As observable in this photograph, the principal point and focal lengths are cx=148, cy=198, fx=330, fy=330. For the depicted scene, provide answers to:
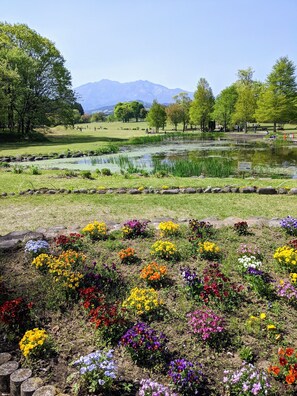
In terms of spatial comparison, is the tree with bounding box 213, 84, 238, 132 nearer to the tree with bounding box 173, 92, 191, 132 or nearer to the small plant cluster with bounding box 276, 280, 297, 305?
the tree with bounding box 173, 92, 191, 132

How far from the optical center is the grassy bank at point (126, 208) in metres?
10.1

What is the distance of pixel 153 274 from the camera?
5.38 m

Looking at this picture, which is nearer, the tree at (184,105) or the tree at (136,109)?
the tree at (184,105)

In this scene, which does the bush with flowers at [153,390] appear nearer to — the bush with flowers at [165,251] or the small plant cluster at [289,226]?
the bush with flowers at [165,251]

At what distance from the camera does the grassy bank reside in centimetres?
1007

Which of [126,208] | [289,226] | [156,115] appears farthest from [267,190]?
[156,115]

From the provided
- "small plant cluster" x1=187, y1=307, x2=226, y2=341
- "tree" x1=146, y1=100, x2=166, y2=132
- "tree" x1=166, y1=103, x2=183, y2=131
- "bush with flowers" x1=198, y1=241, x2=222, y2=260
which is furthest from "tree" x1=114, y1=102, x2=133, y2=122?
"small plant cluster" x1=187, y1=307, x2=226, y2=341

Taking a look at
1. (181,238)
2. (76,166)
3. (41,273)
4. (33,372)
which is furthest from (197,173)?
(33,372)

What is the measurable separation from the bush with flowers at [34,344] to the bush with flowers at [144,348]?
929 millimetres

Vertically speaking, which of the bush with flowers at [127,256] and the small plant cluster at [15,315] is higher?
the bush with flowers at [127,256]

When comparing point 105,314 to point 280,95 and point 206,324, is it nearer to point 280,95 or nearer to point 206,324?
point 206,324

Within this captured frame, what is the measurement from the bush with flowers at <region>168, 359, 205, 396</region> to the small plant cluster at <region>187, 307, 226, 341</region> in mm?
619

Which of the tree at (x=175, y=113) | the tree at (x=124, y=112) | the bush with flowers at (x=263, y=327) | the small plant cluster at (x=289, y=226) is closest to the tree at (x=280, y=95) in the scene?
the tree at (x=175, y=113)

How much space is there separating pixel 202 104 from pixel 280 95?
1773 centimetres
